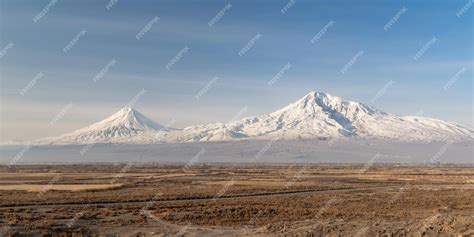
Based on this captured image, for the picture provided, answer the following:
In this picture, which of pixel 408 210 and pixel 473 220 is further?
pixel 408 210

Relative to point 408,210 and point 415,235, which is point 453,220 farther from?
point 408,210

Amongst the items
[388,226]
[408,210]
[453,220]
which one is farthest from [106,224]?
[408,210]

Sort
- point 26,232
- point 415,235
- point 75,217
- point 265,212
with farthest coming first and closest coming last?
1. point 265,212
2. point 75,217
3. point 26,232
4. point 415,235

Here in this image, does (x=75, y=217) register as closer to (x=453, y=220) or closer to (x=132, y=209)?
(x=132, y=209)

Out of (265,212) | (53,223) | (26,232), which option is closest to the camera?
(26,232)

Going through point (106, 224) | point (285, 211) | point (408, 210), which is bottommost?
point (408, 210)

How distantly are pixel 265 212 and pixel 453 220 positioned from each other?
14831mm

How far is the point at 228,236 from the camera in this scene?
29984mm

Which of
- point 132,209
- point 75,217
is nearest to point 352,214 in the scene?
point 132,209

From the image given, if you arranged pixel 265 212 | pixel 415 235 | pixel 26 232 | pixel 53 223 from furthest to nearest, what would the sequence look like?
pixel 265 212
pixel 53 223
pixel 26 232
pixel 415 235

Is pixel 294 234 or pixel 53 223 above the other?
pixel 53 223

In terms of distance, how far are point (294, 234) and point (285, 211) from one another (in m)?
13.3

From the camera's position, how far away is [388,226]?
29.2 metres

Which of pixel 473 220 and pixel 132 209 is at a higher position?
pixel 132 209
